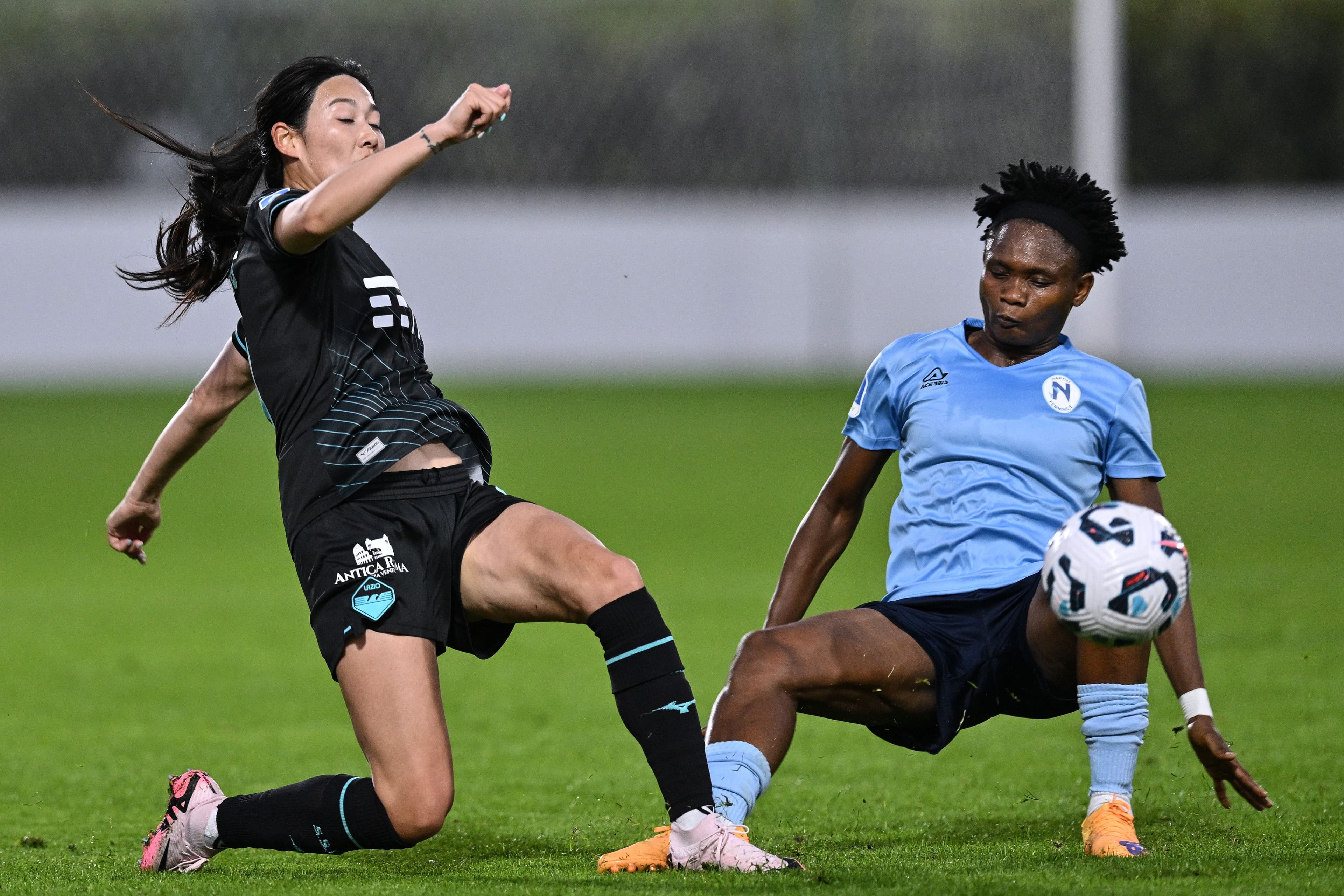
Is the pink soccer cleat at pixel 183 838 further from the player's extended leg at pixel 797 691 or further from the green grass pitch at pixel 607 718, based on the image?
the player's extended leg at pixel 797 691

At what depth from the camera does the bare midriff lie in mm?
4008

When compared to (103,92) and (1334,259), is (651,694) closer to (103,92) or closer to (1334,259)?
(103,92)

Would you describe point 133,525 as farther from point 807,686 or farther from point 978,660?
point 978,660

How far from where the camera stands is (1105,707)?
3.86m

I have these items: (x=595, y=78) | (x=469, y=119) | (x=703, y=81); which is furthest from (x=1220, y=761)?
(x=703, y=81)

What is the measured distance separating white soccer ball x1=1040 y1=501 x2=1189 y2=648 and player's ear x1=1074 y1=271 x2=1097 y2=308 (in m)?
0.82

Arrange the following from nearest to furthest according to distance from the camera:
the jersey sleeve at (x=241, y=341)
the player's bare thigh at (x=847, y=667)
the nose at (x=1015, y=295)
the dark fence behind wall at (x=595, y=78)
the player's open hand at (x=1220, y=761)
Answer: the player's open hand at (x=1220, y=761)
the player's bare thigh at (x=847, y=667)
the jersey sleeve at (x=241, y=341)
the nose at (x=1015, y=295)
the dark fence behind wall at (x=595, y=78)

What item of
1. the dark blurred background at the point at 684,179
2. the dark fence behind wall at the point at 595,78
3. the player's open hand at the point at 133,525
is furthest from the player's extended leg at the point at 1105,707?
the dark blurred background at the point at 684,179

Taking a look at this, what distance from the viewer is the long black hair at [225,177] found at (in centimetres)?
420

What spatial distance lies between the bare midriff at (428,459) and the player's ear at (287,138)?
0.79m

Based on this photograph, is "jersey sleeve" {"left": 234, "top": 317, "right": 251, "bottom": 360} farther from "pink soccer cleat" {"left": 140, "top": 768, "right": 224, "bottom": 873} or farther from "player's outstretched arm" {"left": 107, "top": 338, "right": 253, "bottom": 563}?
"pink soccer cleat" {"left": 140, "top": 768, "right": 224, "bottom": 873}

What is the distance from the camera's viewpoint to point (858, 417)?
4.48 m

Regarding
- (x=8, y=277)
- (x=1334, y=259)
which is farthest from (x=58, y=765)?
(x=1334, y=259)

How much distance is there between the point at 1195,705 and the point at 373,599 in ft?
6.12
